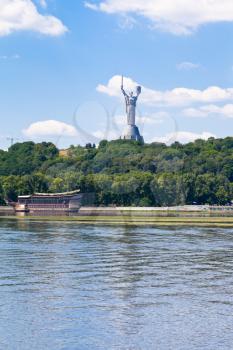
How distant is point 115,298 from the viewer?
3566cm

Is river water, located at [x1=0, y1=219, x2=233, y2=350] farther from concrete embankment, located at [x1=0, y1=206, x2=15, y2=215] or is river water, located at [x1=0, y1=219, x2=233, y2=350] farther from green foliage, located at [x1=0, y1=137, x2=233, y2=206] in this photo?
concrete embankment, located at [x1=0, y1=206, x2=15, y2=215]

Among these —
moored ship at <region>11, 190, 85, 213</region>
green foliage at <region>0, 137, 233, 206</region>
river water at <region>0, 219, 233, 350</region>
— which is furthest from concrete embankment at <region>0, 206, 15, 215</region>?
river water at <region>0, 219, 233, 350</region>

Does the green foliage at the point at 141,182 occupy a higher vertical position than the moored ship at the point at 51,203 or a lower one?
higher

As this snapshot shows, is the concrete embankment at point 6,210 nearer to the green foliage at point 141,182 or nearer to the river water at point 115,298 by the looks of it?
the green foliage at point 141,182

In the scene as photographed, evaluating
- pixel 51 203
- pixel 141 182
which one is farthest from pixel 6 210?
pixel 141 182

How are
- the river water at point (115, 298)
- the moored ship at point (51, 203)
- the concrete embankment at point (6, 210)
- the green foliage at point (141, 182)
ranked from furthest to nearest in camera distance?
1. the green foliage at point (141, 182)
2. the concrete embankment at point (6, 210)
3. the moored ship at point (51, 203)
4. the river water at point (115, 298)

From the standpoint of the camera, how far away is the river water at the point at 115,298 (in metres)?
28.6

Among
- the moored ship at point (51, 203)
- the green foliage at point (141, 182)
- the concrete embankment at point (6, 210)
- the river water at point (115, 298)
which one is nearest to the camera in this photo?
the river water at point (115, 298)

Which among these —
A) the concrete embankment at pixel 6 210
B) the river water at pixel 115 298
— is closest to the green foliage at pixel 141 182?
the concrete embankment at pixel 6 210

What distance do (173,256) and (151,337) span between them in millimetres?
25728

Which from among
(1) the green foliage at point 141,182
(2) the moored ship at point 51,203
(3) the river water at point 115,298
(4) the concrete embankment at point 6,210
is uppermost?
(1) the green foliage at point 141,182

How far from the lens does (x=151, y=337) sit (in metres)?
28.8

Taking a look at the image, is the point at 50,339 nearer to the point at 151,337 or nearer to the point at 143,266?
the point at 151,337

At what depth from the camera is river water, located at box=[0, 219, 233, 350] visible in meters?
28.6
